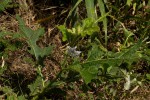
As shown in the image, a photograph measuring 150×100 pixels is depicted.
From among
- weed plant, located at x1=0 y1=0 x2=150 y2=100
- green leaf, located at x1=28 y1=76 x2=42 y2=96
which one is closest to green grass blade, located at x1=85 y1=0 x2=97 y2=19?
weed plant, located at x1=0 y1=0 x2=150 y2=100

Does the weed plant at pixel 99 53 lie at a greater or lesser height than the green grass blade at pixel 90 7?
lesser

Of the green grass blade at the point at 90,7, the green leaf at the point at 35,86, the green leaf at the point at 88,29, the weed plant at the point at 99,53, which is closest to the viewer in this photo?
the green leaf at the point at 88,29

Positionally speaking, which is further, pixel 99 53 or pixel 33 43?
pixel 33 43

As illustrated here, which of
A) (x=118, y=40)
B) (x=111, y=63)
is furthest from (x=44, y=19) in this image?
(x=111, y=63)

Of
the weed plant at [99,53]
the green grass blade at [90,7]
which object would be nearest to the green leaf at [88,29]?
the weed plant at [99,53]

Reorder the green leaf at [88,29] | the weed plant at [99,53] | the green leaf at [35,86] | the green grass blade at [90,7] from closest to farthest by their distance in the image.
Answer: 1. the green leaf at [88,29]
2. the weed plant at [99,53]
3. the green leaf at [35,86]
4. the green grass blade at [90,7]

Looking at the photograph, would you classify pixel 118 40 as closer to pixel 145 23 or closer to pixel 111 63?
pixel 145 23

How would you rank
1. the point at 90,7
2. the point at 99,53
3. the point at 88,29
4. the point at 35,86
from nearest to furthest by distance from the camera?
1. the point at 88,29
2. the point at 99,53
3. the point at 35,86
4. the point at 90,7

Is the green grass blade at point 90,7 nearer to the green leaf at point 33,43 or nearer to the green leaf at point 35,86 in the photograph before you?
the green leaf at point 33,43

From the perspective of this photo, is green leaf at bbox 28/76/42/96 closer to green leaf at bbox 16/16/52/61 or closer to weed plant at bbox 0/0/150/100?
weed plant at bbox 0/0/150/100

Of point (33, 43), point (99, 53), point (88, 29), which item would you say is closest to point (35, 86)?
point (33, 43)

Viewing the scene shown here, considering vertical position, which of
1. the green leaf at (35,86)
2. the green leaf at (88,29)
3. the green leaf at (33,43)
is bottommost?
the green leaf at (35,86)

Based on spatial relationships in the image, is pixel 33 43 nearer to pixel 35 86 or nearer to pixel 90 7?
pixel 35 86
